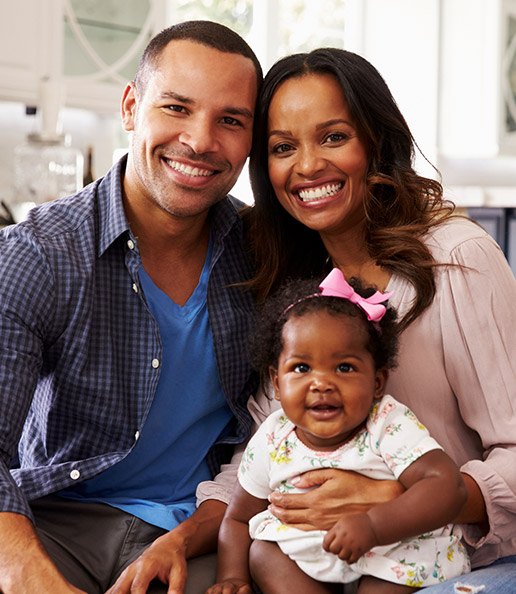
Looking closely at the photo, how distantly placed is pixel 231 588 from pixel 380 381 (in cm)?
40

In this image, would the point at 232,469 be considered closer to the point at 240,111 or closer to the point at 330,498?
the point at 330,498

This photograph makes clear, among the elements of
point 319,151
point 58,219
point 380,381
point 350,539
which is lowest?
point 350,539

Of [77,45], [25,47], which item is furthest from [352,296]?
[77,45]

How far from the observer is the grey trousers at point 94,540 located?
5.67ft

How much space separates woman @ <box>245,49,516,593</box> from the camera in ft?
5.51

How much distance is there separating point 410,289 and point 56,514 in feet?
2.46

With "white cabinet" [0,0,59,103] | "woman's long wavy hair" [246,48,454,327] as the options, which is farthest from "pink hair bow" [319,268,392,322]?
"white cabinet" [0,0,59,103]

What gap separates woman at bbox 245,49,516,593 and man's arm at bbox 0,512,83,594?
0.36m

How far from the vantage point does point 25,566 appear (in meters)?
1.50

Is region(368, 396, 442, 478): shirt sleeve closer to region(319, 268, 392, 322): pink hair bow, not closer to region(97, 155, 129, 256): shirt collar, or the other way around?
region(319, 268, 392, 322): pink hair bow

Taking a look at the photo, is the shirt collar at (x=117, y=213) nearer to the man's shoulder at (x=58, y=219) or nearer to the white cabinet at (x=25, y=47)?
the man's shoulder at (x=58, y=219)

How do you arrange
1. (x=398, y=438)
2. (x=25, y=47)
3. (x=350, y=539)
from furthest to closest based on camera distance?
(x=25, y=47) → (x=398, y=438) → (x=350, y=539)

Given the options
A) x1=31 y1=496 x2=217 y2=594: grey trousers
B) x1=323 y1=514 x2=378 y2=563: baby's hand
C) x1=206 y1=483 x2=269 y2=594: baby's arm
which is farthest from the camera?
x1=31 y1=496 x2=217 y2=594: grey trousers

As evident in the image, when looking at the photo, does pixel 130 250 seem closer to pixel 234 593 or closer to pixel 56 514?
pixel 56 514
